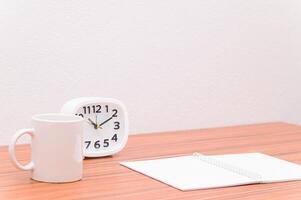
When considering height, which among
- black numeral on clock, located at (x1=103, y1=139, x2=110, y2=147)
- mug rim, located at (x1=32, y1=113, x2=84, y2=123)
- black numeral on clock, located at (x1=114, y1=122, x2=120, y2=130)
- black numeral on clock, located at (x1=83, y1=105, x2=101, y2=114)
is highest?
black numeral on clock, located at (x1=83, y1=105, x2=101, y2=114)

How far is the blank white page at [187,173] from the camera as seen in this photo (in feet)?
3.54

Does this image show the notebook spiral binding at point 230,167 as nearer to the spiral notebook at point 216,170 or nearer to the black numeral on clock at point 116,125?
the spiral notebook at point 216,170

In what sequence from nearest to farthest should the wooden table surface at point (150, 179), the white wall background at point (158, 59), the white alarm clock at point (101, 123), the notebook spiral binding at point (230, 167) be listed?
1. the wooden table surface at point (150, 179)
2. the notebook spiral binding at point (230, 167)
3. the white alarm clock at point (101, 123)
4. the white wall background at point (158, 59)

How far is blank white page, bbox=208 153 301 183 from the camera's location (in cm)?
115

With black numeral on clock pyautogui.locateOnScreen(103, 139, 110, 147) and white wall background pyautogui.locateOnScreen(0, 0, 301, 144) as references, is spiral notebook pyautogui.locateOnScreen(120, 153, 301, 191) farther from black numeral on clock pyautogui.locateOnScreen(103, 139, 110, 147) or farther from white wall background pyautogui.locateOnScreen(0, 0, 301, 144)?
white wall background pyautogui.locateOnScreen(0, 0, 301, 144)

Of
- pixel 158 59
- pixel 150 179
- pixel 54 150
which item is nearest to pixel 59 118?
pixel 54 150

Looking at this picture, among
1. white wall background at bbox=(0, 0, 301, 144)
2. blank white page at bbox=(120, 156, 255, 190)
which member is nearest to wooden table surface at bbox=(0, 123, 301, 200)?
blank white page at bbox=(120, 156, 255, 190)

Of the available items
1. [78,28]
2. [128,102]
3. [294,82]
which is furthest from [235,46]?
[78,28]

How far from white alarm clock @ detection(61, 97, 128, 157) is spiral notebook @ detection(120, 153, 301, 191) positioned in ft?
0.26

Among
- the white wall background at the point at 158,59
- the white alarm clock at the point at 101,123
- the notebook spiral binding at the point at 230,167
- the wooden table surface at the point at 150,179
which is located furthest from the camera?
the white wall background at the point at 158,59

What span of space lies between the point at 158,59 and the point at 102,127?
0.59 m

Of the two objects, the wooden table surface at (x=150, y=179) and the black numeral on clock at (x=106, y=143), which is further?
the black numeral on clock at (x=106, y=143)

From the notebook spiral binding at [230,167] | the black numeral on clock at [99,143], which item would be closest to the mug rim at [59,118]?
the black numeral on clock at [99,143]

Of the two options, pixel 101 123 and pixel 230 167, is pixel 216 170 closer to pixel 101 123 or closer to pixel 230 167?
pixel 230 167
